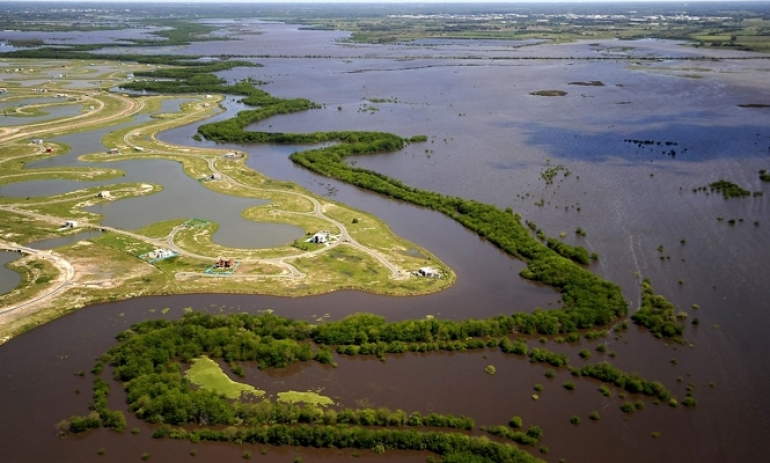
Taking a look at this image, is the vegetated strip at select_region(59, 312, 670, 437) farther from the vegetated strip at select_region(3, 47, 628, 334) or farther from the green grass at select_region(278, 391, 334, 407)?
the vegetated strip at select_region(3, 47, 628, 334)

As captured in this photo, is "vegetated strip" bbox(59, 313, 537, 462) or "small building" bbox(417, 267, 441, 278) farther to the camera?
"small building" bbox(417, 267, 441, 278)

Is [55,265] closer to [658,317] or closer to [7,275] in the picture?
[7,275]

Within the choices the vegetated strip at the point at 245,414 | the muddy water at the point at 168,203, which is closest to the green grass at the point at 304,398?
the vegetated strip at the point at 245,414

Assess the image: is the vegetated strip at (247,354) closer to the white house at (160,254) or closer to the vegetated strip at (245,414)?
the vegetated strip at (245,414)

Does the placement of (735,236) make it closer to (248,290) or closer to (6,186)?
(248,290)

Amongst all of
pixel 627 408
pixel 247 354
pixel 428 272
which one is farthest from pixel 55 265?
pixel 627 408

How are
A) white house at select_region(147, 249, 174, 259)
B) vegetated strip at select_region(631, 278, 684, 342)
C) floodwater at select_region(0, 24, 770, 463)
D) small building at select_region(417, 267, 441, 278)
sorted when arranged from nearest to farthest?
floodwater at select_region(0, 24, 770, 463), vegetated strip at select_region(631, 278, 684, 342), small building at select_region(417, 267, 441, 278), white house at select_region(147, 249, 174, 259)

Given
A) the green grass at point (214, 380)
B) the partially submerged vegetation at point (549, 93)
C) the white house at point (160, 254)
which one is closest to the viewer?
the green grass at point (214, 380)

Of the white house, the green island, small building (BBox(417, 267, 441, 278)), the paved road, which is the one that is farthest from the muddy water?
the green island
